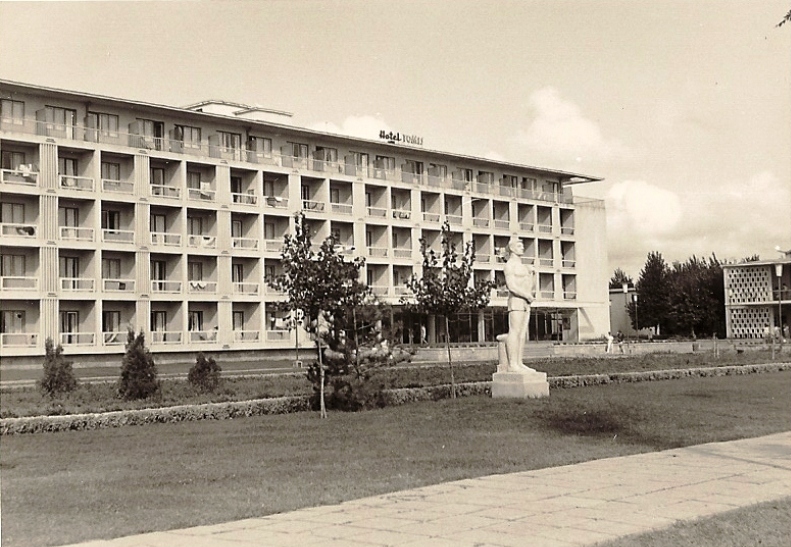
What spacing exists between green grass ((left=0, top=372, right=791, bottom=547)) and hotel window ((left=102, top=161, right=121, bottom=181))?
1326 inches

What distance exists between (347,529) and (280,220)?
163ft

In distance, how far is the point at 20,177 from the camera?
44375 millimetres

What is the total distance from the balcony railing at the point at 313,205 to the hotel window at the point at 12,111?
57.5 ft

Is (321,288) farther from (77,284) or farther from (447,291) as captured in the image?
(77,284)

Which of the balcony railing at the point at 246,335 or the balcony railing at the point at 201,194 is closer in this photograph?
the balcony railing at the point at 201,194

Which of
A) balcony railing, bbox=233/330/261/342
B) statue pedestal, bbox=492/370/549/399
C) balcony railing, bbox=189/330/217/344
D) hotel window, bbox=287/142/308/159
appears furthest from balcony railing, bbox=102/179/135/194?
statue pedestal, bbox=492/370/549/399

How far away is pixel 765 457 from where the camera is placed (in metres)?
12.2

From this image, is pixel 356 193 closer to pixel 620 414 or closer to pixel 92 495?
pixel 620 414

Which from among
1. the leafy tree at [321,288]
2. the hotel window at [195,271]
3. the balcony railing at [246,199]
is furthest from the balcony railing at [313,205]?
the leafy tree at [321,288]

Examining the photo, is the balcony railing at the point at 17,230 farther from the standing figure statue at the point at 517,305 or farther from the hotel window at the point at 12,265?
the standing figure statue at the point at 517,305

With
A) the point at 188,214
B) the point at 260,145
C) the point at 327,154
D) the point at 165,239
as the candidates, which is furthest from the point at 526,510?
the point at 327,154

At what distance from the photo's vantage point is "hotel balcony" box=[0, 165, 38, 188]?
43719 millimetres

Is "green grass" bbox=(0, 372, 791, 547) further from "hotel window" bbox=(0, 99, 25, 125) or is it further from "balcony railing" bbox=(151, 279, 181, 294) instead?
"balcony railing" bbox=(151, 279, 181, 294)

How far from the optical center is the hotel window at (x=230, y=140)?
5378cm
